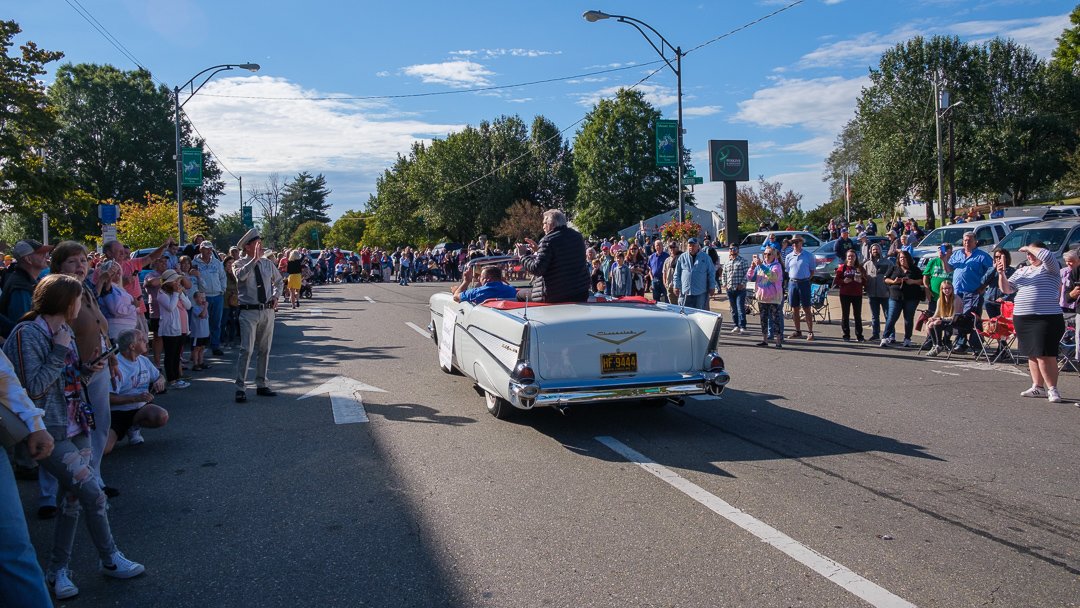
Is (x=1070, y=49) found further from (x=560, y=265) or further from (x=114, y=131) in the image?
(x=114, y=131)

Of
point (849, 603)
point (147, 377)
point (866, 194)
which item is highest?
point (866, 194)

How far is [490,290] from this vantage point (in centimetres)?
858

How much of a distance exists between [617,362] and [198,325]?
7.44 m

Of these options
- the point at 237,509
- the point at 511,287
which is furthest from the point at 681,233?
the point at 237,509

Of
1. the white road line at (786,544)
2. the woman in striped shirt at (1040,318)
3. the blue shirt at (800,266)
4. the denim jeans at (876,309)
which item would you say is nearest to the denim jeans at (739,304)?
the blue shirt at (800,266)

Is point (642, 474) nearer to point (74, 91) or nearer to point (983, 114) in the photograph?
point (983, 114)

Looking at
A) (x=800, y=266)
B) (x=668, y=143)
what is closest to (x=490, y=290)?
(x=800, y=266)

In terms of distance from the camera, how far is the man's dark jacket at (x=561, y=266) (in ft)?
25.7

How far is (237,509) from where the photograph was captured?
517 centimetres

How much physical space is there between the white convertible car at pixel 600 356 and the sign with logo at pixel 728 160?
80.4ft

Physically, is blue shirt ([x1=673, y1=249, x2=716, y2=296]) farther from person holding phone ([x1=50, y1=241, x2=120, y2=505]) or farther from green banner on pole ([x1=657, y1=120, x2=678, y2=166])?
green banner on pole ([x1=657, y1=120, x2=678, y2=166])

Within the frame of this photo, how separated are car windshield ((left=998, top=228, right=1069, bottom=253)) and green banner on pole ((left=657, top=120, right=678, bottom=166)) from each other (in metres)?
10.00

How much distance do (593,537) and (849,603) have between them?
1398 millimetres

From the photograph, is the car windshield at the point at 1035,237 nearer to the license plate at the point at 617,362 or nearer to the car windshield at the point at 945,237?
the car windshield at the point at 945,237
